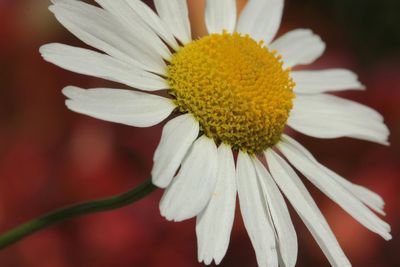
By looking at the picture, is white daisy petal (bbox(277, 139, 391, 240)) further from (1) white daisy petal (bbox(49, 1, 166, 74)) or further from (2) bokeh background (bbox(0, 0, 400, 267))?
(2) bokeh background (bbox(0, 0, 400, 267))

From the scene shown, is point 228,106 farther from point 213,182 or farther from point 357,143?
point 357,143

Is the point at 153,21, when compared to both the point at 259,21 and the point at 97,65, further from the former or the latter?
the point at 259,21

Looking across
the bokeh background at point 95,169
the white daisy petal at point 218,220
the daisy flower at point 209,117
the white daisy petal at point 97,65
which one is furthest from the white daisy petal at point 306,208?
the bokeh background at point 95,169

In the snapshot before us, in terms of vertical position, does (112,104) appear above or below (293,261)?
above

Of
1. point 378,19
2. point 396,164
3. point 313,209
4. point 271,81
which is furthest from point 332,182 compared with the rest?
point 378,19

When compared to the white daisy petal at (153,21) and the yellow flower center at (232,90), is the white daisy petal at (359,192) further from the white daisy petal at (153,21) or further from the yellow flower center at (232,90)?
the white daisy petal at (153,21)

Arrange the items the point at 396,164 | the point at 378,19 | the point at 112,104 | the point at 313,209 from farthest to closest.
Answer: the point at 378,19, the point at 396,164, the point at 313,209, the point at 112,104
